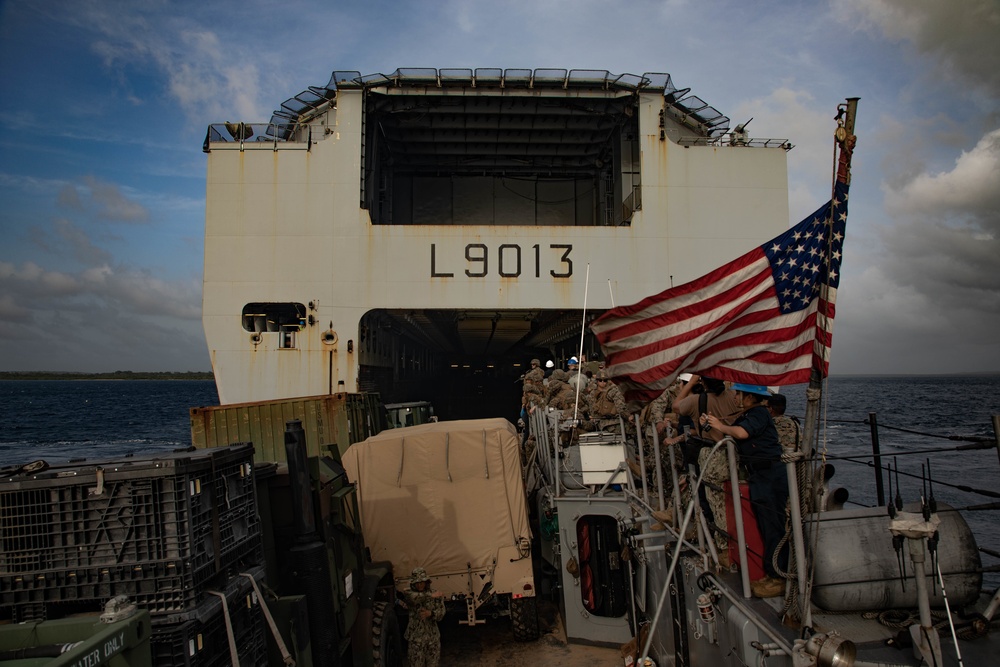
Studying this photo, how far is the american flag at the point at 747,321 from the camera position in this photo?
13.5ft

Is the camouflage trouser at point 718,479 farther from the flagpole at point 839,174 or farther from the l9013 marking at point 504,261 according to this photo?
the l9013 marking at point 504,261

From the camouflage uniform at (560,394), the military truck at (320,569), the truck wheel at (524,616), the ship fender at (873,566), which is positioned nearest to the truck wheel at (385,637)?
the military truck at (320,569)

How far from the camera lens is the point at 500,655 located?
757 centimetres

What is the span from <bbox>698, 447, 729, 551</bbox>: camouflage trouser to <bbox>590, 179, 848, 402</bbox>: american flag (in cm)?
60

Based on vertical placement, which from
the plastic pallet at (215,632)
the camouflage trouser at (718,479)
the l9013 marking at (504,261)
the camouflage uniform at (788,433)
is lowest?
the plastic pallet at (215,632)

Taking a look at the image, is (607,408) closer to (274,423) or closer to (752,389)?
(752,389)

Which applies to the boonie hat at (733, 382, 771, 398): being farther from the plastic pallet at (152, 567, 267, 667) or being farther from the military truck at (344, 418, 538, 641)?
the military truck at (344, 418, 538, 641)

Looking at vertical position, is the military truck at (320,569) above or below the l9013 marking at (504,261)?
below

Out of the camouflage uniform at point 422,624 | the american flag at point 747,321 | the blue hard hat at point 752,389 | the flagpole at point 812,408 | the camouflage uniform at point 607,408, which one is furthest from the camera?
the camouflage uniform at point 607,408

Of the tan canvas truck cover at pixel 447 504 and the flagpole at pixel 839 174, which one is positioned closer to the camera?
the flagpole at pixel 839 174

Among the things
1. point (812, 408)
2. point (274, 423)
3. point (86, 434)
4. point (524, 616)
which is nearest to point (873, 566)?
point (812, 408)

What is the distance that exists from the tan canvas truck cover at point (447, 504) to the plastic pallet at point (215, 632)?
142 inches

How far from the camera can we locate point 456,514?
24.8 ft

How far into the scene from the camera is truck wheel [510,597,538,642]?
750cm
